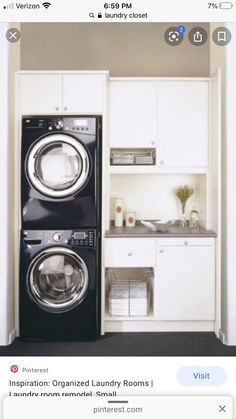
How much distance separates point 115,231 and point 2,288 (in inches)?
30.8

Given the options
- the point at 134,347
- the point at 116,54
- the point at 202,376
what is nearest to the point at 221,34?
the point at 202,376

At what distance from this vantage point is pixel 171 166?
2.79 m

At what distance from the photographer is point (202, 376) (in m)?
0.98

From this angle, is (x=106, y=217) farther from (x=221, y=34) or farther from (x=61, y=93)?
(x=221, y=34)

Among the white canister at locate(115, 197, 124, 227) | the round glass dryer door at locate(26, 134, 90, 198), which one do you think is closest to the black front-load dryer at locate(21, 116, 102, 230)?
the round glass dryer door at locate(26, 134, 90, 198)

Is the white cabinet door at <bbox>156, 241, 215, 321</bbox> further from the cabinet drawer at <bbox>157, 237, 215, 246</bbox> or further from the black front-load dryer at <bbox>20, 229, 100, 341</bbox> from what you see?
the black front-load dryer at <bbox>20, 229, 100, 341</bbox>

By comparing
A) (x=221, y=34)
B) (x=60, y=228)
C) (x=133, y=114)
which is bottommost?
(x=60, y=228)

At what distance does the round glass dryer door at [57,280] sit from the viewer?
251 centimetres

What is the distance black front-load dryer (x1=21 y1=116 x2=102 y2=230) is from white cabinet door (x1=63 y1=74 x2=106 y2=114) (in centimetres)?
11

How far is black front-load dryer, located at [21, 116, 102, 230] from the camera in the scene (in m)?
2.51

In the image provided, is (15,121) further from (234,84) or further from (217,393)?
(217,393)

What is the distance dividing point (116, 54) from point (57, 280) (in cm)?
169

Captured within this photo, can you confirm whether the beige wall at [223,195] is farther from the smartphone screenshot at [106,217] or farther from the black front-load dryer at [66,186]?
the black front-load dryer at [66,186]

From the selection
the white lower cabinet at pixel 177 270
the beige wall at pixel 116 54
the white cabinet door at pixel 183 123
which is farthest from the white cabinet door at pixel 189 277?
the beige wall at pixel 116 54
